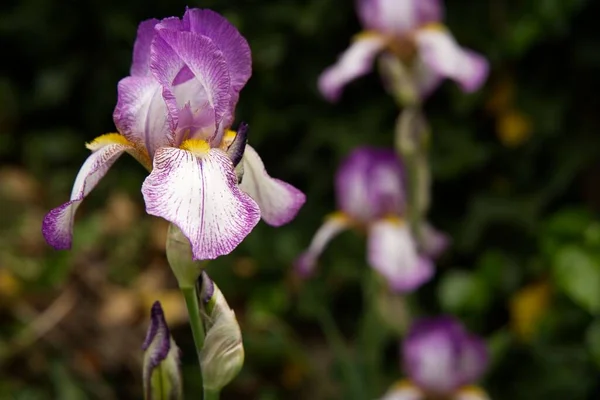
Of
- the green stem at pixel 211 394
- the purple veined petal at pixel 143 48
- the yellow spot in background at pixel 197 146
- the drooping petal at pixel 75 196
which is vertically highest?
the purple veined petal at pixel 143 48

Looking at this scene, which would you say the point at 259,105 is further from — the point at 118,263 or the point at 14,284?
the point at 14,284

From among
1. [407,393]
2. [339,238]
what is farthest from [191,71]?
[339,238]

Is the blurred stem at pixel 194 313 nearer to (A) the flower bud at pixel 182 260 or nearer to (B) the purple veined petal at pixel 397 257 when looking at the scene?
(A) the flower bud at pixel 182 260

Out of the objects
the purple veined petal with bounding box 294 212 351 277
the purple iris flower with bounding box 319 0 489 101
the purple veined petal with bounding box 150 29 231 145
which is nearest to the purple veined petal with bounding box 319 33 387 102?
the purple iris flower with bounding box 319 0 489 101

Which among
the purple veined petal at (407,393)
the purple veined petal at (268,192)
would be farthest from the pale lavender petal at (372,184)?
the purple veined petal at (268,192)

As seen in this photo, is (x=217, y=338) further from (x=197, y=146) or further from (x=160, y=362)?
(x=197, y=146)

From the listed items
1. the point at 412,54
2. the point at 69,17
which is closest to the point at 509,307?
the point at 412,54

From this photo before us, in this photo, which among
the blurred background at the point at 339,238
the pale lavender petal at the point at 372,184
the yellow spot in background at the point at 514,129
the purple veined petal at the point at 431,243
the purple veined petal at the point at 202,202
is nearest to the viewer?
the purple veined petal at the point at 202,202
